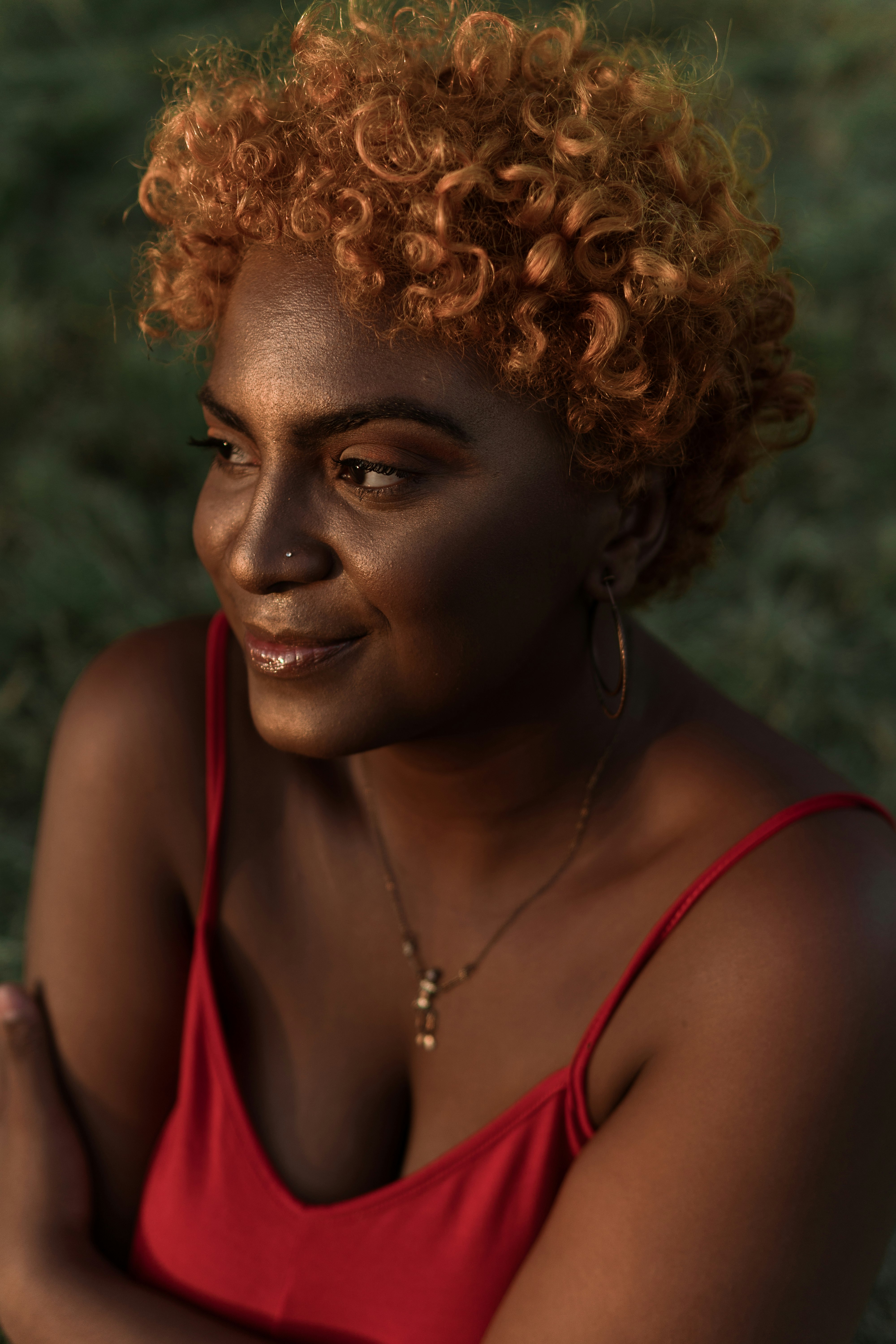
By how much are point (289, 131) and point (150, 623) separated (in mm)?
2528

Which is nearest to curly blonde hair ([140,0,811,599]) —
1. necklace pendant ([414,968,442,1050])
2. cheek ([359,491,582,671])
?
cheek ([359,491,582,671])

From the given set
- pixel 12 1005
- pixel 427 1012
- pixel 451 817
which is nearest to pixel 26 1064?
pixel 12 1005

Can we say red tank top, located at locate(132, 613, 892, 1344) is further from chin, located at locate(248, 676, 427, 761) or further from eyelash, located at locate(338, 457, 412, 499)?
eyelash, located at locate(338, 457, 412, 499)

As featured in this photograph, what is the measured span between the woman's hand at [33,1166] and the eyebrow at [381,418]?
112cm

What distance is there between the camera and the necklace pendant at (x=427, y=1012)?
6.57 feet

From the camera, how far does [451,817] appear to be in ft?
6.56

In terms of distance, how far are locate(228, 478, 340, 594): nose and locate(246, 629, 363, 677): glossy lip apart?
3.4 inches

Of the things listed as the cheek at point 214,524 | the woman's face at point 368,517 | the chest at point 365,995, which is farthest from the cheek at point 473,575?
the chest at point 365,995

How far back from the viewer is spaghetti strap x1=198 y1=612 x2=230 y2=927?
2035 millimetres

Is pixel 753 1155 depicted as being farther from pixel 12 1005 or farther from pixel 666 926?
pixel 12 1005

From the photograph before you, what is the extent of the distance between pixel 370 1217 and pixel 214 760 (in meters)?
0.75

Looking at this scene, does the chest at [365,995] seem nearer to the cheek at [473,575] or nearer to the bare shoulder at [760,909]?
the bare shoulder at [760,909]

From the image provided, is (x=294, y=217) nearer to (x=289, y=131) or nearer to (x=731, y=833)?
(x=289, y=131)

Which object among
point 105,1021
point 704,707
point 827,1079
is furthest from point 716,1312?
point 105,1021
